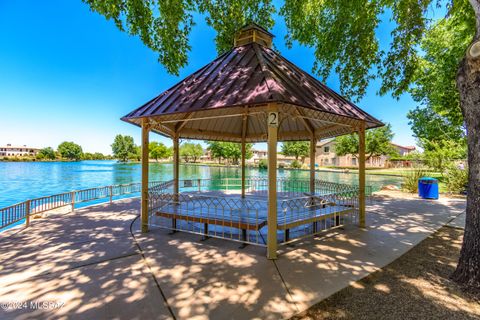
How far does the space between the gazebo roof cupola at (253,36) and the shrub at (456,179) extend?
14006 mm

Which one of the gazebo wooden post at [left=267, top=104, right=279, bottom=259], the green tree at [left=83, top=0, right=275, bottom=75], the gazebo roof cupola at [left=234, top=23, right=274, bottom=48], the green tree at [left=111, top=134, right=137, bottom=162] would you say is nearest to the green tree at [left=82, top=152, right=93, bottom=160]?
the green tree at [left=111, top=134, right=137, bottom=162]

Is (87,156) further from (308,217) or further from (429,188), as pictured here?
(429,188)

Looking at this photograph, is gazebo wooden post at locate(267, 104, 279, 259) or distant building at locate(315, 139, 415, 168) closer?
gazebo wooden post at locate(267, 104, 279, 259)

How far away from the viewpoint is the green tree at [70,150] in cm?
9681

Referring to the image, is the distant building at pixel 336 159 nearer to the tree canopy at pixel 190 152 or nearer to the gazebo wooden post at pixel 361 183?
the tree canopy at pixel 190 152

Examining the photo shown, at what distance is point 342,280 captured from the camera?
12.3 ft

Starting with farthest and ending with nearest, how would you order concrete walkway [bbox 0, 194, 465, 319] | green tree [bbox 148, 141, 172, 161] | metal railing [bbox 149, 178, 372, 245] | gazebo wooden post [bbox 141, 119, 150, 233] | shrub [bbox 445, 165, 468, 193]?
green tree [bbox 148, 141, 172, 161] < shrub [bbox 445, 165, 468, 193] < gazebo wooden post [bbox 141, 119, 150, 233] < metal railing [bbox 149, 178, 372, 245] < concrete walkway [bbox 0, 194, 465, 319]

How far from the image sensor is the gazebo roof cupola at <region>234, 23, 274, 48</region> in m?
7.29

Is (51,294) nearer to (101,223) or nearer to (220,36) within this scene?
(101,223)

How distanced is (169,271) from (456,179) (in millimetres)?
16945

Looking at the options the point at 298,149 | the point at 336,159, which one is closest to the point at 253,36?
the point at 298,149

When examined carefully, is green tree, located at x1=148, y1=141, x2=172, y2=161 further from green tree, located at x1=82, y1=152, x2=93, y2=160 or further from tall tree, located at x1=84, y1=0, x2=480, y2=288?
tall tree, located at x1=84, y1=0, x2=480, y2=288

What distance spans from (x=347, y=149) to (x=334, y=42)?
36593 millimetres

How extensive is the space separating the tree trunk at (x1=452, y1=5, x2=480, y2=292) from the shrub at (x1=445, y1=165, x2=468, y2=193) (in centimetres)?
1295
